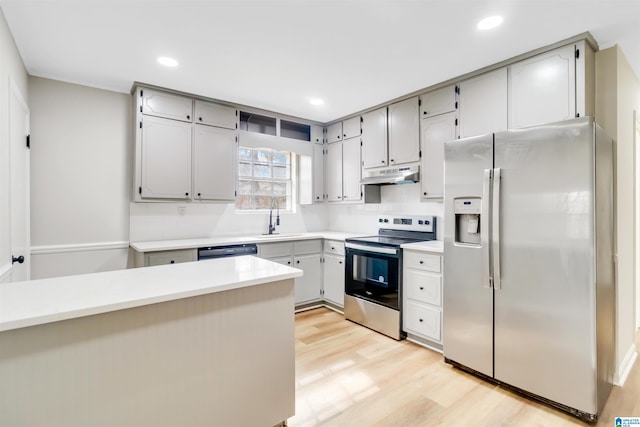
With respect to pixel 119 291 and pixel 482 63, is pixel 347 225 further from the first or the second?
pixel 119 291

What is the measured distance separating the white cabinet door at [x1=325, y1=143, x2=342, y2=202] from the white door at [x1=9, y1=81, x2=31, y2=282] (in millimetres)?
3260

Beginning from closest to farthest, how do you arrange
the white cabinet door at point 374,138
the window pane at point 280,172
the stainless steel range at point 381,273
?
the stainless steel range at point 381,273 → the white cabinet door at point 374,138 → the window pane at point 280,172

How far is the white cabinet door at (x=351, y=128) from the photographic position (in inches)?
159

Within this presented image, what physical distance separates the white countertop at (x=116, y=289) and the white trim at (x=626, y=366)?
2.61 metres

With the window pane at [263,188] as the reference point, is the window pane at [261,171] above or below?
above

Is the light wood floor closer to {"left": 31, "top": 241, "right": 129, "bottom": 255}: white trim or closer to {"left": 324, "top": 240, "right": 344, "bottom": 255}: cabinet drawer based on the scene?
{"left": 324, "top": 240, "right": 344, "bottom": 255}: cabinet drawer

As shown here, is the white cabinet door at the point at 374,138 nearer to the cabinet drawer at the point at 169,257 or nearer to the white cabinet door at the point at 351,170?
the white cabinet door at the point at 351,170

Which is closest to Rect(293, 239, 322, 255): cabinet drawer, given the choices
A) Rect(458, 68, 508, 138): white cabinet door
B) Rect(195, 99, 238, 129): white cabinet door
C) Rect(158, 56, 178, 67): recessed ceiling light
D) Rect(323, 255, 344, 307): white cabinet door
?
Rect(323, 255, 344, 307): white cabinet door

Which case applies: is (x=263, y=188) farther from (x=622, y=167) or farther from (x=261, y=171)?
(x=622, y=167)

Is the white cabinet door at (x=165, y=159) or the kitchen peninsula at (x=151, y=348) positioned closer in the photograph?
the kitchen peninsula at (x=151, y=348)

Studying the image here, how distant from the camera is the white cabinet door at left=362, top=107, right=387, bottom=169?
3682mm

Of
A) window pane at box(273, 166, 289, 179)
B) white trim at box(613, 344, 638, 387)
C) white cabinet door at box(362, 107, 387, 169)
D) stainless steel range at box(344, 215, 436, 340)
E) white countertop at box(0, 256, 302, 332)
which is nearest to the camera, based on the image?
white countertop at box(0, 256, 302, 332)

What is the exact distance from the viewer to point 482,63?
8.57 ft

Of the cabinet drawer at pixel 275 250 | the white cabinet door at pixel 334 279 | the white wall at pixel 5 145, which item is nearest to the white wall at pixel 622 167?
the white cabinet door at pixel 334 279
